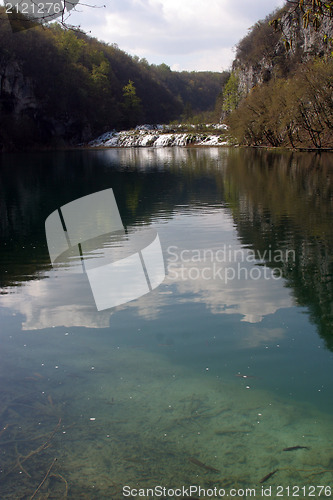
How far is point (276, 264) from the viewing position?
773cm

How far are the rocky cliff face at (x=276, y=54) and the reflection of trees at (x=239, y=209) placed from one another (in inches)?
1508

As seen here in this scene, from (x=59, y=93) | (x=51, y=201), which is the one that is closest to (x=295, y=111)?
(x=51, y=201)

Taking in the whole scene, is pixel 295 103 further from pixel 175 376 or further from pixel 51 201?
pixel 175 376

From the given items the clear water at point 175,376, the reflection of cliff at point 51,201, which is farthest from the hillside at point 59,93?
the clear water at point 175,376

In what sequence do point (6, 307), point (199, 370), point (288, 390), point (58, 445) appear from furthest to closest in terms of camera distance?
point (6, 307) → point (199, 370) → point (288, 390) → point (58, 445)

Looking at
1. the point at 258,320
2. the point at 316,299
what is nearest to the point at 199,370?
the point at 258,320

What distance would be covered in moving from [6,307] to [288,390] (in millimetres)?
3807

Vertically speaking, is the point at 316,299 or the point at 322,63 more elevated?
the point at 322,63

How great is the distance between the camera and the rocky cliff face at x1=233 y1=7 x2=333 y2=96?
57.1 meters

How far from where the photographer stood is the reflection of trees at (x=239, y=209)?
23.9 feet

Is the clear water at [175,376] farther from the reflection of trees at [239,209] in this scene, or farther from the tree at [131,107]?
the tree at [131,107]

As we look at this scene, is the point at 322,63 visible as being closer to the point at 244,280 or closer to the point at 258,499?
the point at 244,280

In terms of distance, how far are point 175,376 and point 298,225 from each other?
7354mm

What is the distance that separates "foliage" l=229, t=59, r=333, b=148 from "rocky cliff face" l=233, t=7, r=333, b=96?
12800 millimetres
